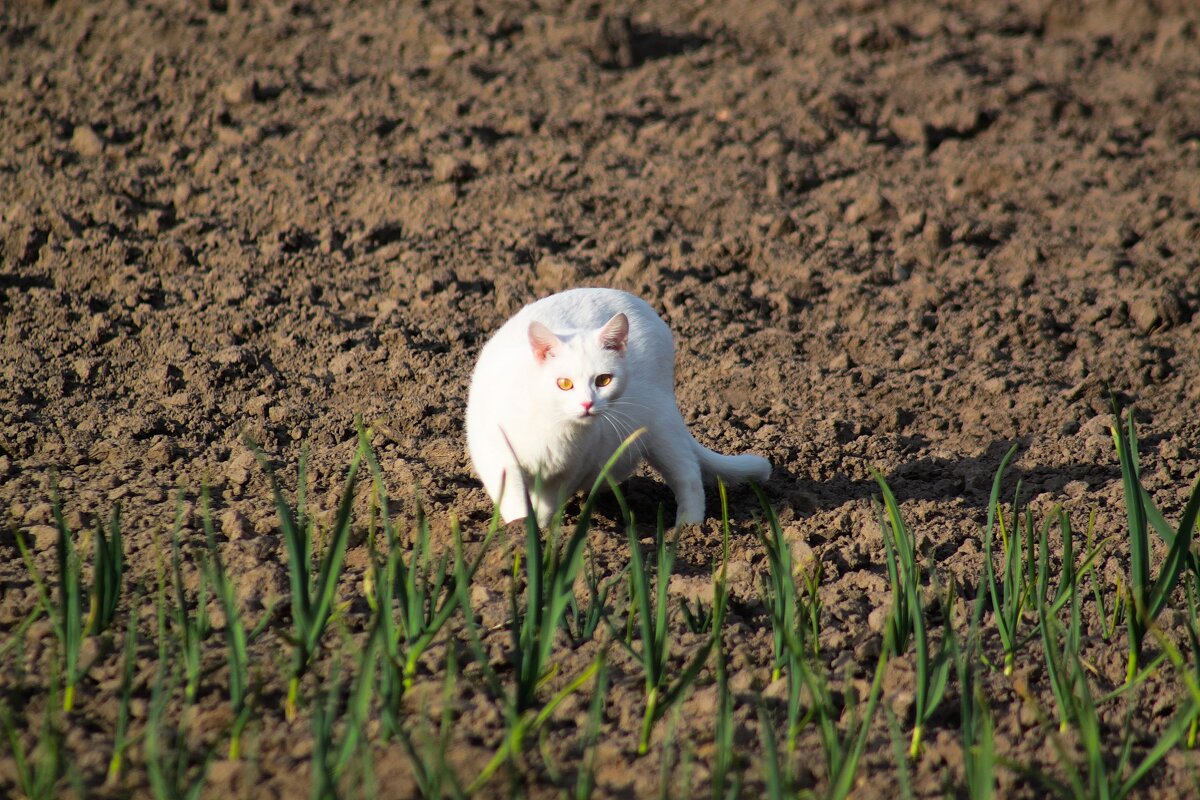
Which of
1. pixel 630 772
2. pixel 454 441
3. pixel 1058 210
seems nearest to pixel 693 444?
pixel 454 441

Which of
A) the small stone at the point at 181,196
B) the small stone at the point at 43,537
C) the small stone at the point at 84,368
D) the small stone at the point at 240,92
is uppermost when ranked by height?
the small stone at the point at 240,92

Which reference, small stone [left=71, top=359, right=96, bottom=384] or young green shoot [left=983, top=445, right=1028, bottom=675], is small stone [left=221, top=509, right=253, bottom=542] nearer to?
small stone [left=71, top=359, right=96, bottom=384]

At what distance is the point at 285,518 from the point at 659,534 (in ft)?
3.06

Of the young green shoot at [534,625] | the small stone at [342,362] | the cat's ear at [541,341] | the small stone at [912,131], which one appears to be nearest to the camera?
the young green shoot at [534,625]

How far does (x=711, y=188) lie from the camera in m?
6.67

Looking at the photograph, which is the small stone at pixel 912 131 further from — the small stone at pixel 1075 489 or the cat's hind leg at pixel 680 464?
the cat's hind leg at pixel 680 464

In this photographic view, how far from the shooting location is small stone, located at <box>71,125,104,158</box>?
661 cm

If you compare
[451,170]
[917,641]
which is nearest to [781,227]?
[451,170]

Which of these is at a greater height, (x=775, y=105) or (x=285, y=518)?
(x=775, y=105)

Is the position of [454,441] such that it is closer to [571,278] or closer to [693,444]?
[693,444]

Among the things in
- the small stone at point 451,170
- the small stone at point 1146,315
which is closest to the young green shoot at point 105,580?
the small stone at point 451,170

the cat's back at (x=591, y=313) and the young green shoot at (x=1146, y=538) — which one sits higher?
the cat's back at (x=591, y=313)

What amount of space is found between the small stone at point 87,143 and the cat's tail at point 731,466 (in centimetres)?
410

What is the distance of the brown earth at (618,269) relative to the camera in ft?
11.6
